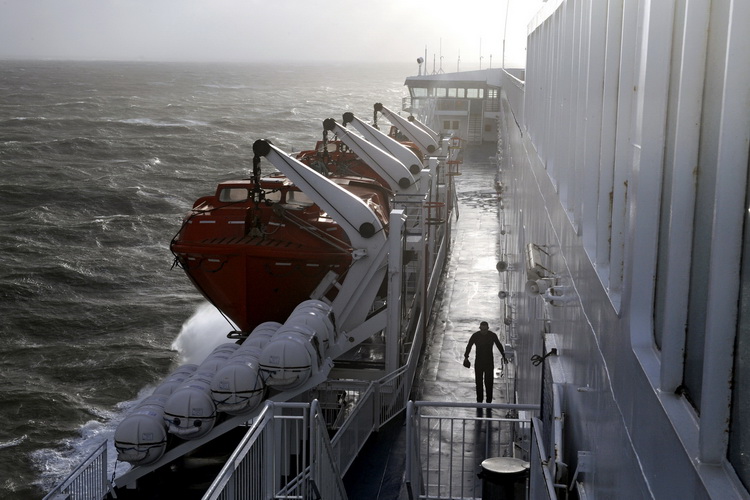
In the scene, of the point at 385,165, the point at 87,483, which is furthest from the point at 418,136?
the point at 87,483

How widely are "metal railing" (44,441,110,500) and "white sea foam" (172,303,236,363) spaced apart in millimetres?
14557

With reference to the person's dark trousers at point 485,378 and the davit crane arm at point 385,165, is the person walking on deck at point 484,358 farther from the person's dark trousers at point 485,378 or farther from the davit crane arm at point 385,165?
the davit crane arm at point 385,165

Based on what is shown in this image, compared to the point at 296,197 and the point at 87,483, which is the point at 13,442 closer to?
the point at 296,197

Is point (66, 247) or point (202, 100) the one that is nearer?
point (66, 247)

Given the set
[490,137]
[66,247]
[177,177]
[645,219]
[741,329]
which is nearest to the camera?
[741,329]

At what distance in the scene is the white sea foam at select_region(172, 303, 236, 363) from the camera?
2678cm

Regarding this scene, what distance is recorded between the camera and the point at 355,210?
43.5 feet

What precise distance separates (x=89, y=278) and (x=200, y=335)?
8.73m

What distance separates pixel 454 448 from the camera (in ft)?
36.7

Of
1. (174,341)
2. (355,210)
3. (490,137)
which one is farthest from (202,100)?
(355,210)

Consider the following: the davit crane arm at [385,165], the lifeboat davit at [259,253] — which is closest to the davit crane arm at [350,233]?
the lifeboat davit at [259,253]

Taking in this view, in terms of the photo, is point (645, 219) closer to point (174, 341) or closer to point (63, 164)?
point (174, 341)

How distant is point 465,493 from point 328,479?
A: 2053mm

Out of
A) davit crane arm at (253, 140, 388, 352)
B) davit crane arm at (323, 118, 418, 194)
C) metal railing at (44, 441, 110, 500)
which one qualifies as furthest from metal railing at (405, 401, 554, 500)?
davit crane arm at (323, 118, 418, 194)
